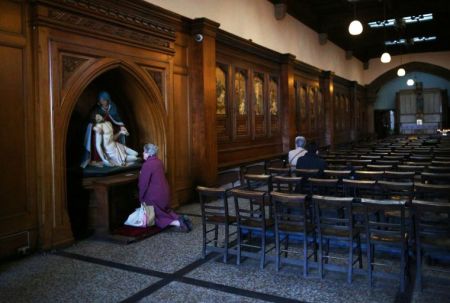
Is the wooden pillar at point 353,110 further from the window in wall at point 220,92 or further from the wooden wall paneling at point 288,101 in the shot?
the window in wall at point 220,92

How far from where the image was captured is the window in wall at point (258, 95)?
11393 millimetres

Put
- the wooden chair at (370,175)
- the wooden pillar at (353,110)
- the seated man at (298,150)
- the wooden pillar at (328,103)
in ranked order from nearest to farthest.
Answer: the wooden chair at (370,175)
the seated man at (298,150)
the wooden pillar at (328,103)
the wooden pillar at (353,110)

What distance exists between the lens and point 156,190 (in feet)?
19.9

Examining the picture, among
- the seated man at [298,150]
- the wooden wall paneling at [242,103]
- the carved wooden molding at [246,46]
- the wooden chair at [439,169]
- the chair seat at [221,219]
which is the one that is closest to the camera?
the chair seat at [221,219]

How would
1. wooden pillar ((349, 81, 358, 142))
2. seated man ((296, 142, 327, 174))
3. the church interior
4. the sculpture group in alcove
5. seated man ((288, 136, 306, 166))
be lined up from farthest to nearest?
1. wooden pillar ((349, 81, 358, 142))
2. seated man ((288, 136, 306, 166))
3. the sculpture group in alcove
4. seated man ((296, 142, 327, 174))
5. the church interior

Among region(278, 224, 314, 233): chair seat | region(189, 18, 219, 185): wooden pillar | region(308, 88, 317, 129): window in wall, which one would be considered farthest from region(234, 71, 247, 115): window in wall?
region(278, 224, 314, 233): chair seat

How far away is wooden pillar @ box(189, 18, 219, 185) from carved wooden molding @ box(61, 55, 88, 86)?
2.97 metres

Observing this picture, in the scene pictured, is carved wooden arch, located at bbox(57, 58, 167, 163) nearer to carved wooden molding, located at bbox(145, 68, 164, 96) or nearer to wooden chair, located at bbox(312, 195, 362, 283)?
carved wooden molding, located at bbox(145, 68, 164, 96)

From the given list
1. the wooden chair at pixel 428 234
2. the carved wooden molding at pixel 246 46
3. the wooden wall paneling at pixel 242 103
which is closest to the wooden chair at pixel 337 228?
the wooden chair at pixel 428 234

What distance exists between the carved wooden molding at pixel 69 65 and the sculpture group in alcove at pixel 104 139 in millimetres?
1037

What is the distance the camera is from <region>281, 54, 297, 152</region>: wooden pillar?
42.2 feet

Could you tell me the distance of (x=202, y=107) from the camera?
8.30 metres

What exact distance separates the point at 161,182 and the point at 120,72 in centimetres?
202

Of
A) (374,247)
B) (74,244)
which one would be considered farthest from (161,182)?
(374,247)
